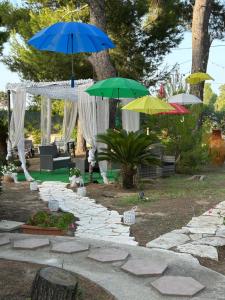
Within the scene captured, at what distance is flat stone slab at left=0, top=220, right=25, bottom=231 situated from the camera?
17.1 feet

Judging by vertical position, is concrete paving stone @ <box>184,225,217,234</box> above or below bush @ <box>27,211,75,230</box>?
below

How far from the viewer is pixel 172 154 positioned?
39.1 ft

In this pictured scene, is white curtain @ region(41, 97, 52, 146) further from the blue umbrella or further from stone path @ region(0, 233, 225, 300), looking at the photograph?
stone path @ region(0, 233, 225, 300)

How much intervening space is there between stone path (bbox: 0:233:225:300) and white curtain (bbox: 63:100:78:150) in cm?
954

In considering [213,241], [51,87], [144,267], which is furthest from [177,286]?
[51,87]

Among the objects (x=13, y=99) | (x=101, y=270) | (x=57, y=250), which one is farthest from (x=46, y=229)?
(x=13, y=99)

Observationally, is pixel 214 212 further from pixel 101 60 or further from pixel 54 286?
pixel 101 60

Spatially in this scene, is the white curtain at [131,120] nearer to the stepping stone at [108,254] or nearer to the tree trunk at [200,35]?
the tree trunk at [200,35]

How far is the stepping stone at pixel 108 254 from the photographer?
403cm

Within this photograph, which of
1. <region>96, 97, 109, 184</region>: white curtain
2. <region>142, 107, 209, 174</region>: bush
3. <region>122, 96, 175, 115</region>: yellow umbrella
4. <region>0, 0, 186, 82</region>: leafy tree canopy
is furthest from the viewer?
<region>0, 0, 186, 82</region>: leafy tree canopy

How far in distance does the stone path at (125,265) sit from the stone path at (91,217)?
651 mm

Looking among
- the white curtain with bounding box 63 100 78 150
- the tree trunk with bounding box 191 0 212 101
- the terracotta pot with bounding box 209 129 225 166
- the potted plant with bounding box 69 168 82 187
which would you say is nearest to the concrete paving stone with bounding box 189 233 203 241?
the potted plant with bounding box 69 168 82 187

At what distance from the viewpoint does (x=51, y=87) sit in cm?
1145

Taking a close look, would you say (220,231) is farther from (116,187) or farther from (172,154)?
(172,154)
